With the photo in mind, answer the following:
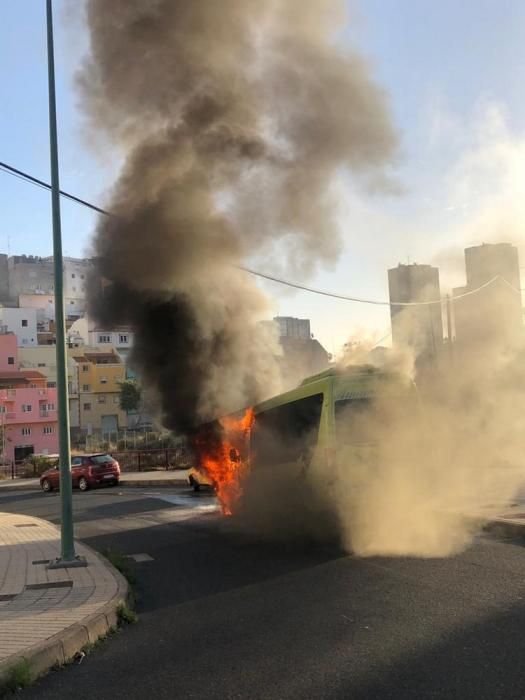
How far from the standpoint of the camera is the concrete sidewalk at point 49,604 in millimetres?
4098

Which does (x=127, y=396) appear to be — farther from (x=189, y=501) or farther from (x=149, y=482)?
(x=189, y=501)

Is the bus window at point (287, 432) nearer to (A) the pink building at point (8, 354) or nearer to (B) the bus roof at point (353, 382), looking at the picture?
(B) the bus roof at point (353, 382)

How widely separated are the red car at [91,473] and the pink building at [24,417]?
24.7 m

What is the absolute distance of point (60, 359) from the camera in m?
7.25

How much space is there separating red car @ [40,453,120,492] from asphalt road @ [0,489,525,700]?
50.5 ft

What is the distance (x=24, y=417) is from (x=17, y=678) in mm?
48612

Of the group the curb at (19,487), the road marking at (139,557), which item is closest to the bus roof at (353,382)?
the road marking at (139,557)

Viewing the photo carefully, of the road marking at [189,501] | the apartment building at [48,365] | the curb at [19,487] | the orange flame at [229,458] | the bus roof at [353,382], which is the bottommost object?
the curb at [19,487]

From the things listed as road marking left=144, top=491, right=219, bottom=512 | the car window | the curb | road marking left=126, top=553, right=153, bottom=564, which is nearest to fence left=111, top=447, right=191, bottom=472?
the car window

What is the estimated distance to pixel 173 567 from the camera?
296 inches

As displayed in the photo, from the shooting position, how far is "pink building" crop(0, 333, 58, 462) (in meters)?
48.1

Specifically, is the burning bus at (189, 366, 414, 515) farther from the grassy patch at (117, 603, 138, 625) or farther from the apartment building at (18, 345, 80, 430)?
the apartment building at (18, 345, 80, 430)

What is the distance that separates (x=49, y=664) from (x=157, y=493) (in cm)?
1444

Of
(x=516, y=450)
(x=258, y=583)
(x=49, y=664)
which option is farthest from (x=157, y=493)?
(x=49, y=664)
